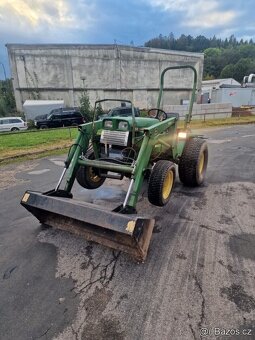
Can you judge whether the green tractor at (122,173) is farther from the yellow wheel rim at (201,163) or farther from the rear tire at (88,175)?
the yellow wheel rim at (201,163)

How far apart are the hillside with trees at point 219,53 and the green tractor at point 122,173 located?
8433 cm

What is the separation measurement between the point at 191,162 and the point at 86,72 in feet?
89.3

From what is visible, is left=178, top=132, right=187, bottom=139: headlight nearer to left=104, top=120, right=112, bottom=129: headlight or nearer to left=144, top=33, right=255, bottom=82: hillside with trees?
left=104, top=120, right=112, bottom=129: headlight

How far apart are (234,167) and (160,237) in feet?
14.1

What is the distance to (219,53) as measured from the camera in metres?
103

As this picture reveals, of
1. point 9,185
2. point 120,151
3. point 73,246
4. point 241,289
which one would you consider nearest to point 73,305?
point 73,246

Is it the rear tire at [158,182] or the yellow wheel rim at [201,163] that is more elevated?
the rear tire at [158,182]

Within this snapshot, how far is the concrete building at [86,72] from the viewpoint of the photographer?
27.8 meters

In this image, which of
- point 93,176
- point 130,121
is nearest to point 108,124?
point 130,121

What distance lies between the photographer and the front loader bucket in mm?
2771

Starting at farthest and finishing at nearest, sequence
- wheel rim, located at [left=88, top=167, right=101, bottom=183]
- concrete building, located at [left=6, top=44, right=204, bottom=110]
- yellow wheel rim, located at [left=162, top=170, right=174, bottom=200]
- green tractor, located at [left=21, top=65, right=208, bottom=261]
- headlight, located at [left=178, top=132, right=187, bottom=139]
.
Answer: concrete building, located at [left=6, top=44, right=204, bottom=110] < headlight, located at [left=178, top=132, right=187, bottom=139] < wheel rim, located at [left=88, top=167, right=101, bottom=183] < yellow wheel rim, located at [left=162, top=170, right=174, bottom=200] < green tractor, located at [left=21, top=65, right=208, bottom=261]

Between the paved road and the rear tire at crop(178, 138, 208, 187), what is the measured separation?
79 cm

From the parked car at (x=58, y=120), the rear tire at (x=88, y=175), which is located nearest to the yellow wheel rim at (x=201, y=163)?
the rear tire at (x=88, y=175)

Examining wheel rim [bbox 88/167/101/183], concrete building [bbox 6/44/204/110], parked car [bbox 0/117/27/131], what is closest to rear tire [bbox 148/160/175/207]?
wheel rim [bbox 88/167/101/183]
